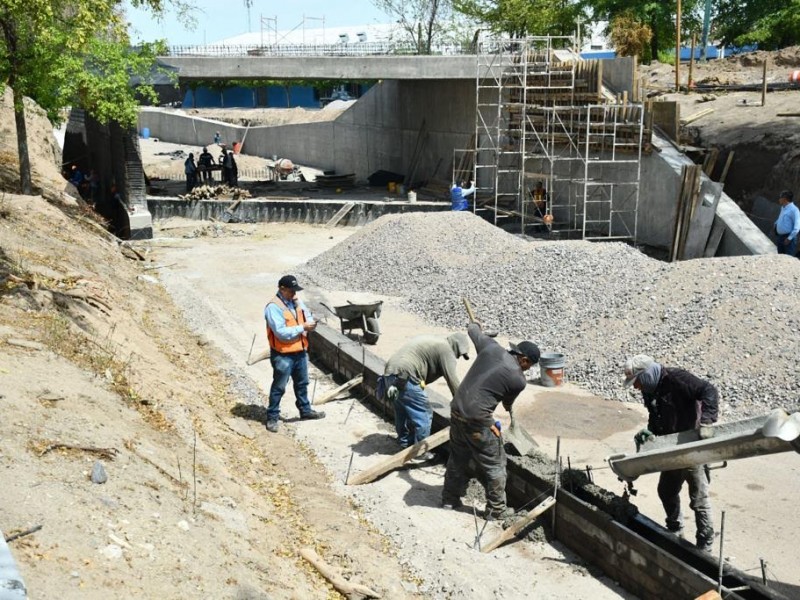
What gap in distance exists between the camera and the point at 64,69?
20297mm

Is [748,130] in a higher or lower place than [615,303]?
higher

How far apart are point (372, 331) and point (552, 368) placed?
3361 millimetres

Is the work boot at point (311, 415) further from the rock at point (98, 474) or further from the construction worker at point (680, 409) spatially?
the construction worker at point (680, 409)

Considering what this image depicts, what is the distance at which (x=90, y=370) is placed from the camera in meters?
9.75

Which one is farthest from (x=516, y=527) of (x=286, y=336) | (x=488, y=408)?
(x=286, y=336)

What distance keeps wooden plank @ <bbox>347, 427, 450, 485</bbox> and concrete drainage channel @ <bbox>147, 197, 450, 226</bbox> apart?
2079 centimetres

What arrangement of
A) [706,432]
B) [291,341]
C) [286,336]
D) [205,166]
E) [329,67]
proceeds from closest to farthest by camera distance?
[706,432] → [286,336] → [291,341] → [329,67] → [205,166]

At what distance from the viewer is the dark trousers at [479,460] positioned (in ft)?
26.7

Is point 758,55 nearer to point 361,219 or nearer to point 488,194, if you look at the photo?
point 488,194

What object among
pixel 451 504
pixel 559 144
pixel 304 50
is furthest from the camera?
pixel 304 50

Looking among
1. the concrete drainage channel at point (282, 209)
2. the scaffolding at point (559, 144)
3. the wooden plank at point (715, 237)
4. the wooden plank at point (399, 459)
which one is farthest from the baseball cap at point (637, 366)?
the concrete drainage channel at point (282, 209)

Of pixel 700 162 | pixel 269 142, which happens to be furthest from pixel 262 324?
pixel 269 142

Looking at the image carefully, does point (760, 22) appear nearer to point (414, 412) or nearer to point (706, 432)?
point (414, 412)

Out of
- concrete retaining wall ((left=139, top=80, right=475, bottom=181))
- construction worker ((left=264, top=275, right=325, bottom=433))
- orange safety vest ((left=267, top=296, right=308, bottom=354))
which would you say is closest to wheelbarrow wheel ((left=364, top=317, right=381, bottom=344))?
construction worker ((left=264, top=275, right=325, bottom=433))
